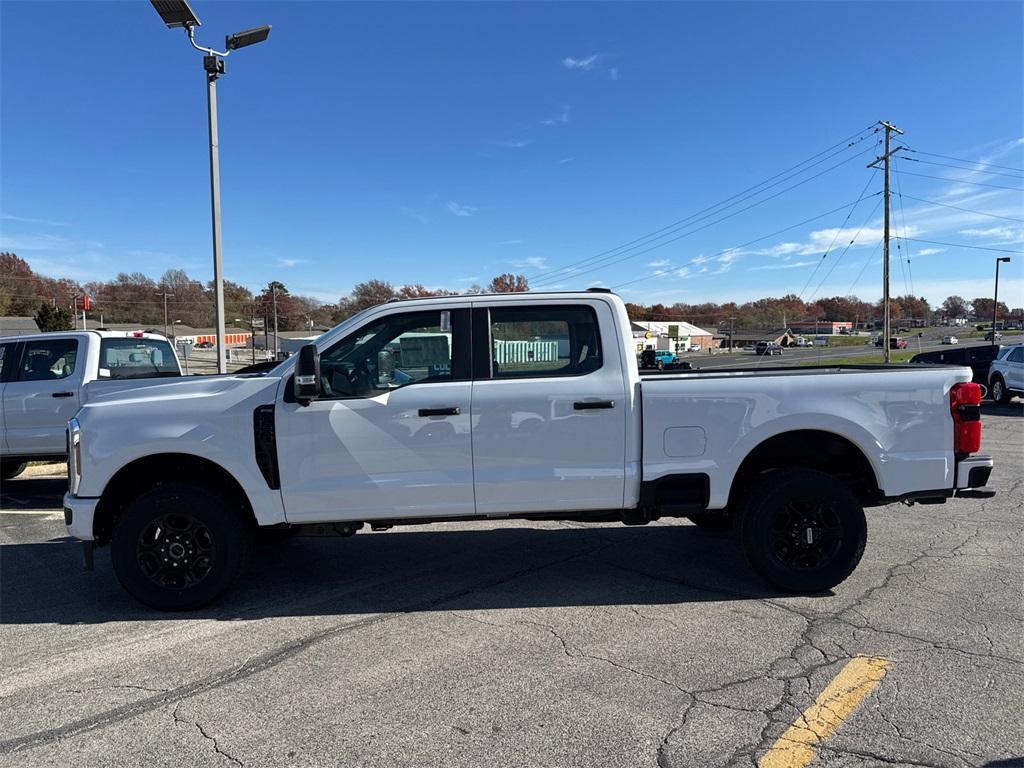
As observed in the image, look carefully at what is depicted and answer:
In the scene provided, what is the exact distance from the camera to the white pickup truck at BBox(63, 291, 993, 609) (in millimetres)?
4309

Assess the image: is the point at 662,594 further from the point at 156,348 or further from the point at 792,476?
A: the point at 156,348

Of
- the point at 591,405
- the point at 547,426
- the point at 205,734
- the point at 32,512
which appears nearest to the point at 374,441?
the point at 547,426

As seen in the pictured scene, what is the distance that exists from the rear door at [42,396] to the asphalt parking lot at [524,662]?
337cm

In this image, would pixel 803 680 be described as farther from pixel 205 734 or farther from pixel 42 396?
pixel 42 396

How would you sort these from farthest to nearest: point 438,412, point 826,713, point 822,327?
point 822,327
point 438,412
point 826,713

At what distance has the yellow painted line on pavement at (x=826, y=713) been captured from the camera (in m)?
2.76

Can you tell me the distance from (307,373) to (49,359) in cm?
649

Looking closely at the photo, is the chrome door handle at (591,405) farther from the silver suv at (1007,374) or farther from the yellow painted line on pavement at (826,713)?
the silver suv at (1007,374)

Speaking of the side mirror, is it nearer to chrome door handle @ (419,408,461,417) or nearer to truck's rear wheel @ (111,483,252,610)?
chrome door handle @ (419,408,461,417)

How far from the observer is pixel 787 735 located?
2.92 meters

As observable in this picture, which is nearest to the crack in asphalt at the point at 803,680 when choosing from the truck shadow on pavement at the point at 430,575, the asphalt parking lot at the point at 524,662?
the asphalt parking lot at the point at 524,662

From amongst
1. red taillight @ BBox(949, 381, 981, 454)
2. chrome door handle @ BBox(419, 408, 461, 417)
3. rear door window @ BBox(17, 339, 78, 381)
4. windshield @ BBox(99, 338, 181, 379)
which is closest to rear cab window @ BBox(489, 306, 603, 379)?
chrome door handle @ BBox(419, 408, 461, 417)

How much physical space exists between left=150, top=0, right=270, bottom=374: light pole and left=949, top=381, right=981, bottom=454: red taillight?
34.5 ft

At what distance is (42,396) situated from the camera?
8406mm
